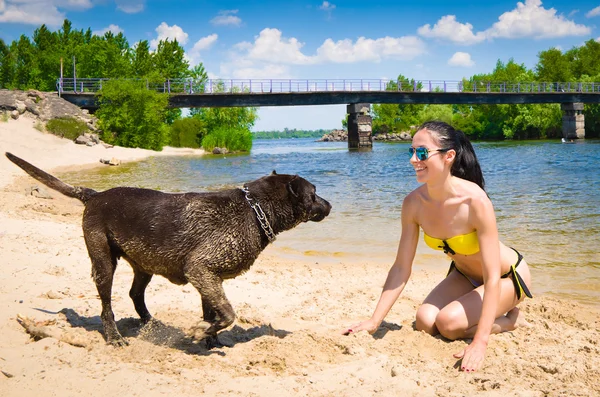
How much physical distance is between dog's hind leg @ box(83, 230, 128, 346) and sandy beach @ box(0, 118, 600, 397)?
144 millimetres

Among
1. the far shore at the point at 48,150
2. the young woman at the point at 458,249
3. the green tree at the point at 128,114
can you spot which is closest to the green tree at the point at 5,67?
the green tree at the point at 128,114

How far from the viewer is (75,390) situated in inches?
173

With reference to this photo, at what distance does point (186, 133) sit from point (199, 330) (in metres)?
76.9

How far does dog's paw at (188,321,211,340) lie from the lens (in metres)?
5.23

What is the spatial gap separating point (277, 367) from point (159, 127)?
62.7 m

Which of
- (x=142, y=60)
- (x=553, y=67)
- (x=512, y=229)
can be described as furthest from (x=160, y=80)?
(x=553, y=67)

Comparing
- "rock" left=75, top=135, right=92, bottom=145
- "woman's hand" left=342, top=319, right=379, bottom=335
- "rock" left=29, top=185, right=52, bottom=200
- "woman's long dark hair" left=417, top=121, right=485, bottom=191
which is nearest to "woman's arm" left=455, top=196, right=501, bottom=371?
Answer: "woman's long dark hair" left=417, top=121, right=485, bottom=191

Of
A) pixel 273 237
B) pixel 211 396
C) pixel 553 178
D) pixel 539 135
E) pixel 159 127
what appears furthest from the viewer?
pixel 539 135

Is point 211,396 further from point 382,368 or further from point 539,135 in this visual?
point 539,135

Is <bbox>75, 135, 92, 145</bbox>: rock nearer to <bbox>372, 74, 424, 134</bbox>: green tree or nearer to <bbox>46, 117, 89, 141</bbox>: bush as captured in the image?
<bbox>46, 117, 89, 141</bbox>: bush

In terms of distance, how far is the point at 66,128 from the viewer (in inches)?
2016

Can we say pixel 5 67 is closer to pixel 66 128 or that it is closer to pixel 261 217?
pixel 66 128

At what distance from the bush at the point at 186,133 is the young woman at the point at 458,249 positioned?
7501 cm

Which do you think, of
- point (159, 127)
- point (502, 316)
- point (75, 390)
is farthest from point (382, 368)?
point (159, 127)
